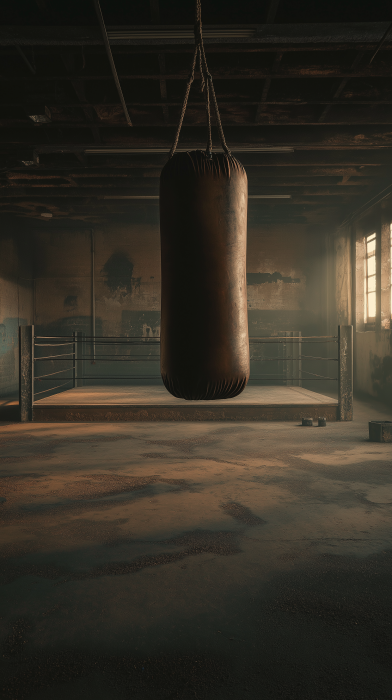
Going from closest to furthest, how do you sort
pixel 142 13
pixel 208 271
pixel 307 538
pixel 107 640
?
pixel 107 640, pixel 208 271, pixel 307 538, pixel 142 13

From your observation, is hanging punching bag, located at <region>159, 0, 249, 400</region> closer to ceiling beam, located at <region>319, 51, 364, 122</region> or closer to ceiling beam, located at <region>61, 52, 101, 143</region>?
ceiling beam, located at <region>61, 52, 101, 143</region>

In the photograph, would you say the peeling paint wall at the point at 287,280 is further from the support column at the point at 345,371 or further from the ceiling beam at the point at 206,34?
the ceiling beam at the point at 206,34

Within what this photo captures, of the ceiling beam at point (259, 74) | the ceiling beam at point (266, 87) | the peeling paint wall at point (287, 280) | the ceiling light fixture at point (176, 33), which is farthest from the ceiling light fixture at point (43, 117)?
the peeling paint wall at point (287, 280)

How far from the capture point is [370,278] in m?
8.30

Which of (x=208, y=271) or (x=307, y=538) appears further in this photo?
(x=307, y=538)

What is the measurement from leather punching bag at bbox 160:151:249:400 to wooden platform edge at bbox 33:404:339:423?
4.04m

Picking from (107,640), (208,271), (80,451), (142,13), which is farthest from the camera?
(80,451)

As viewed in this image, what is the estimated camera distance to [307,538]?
7.79 ft

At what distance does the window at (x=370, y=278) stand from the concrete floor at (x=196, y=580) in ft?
16.2

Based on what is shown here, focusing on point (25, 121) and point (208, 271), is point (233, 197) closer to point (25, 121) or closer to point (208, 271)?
point (208, 271)

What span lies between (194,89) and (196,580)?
449 cm

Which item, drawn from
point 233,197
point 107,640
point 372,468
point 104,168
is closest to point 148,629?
point 107,640

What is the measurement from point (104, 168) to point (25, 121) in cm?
190

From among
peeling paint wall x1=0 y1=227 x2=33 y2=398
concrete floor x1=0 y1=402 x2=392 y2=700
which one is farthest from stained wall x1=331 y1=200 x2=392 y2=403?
peeling paint wall x1=0 y1=227 x2=33 y2=398
